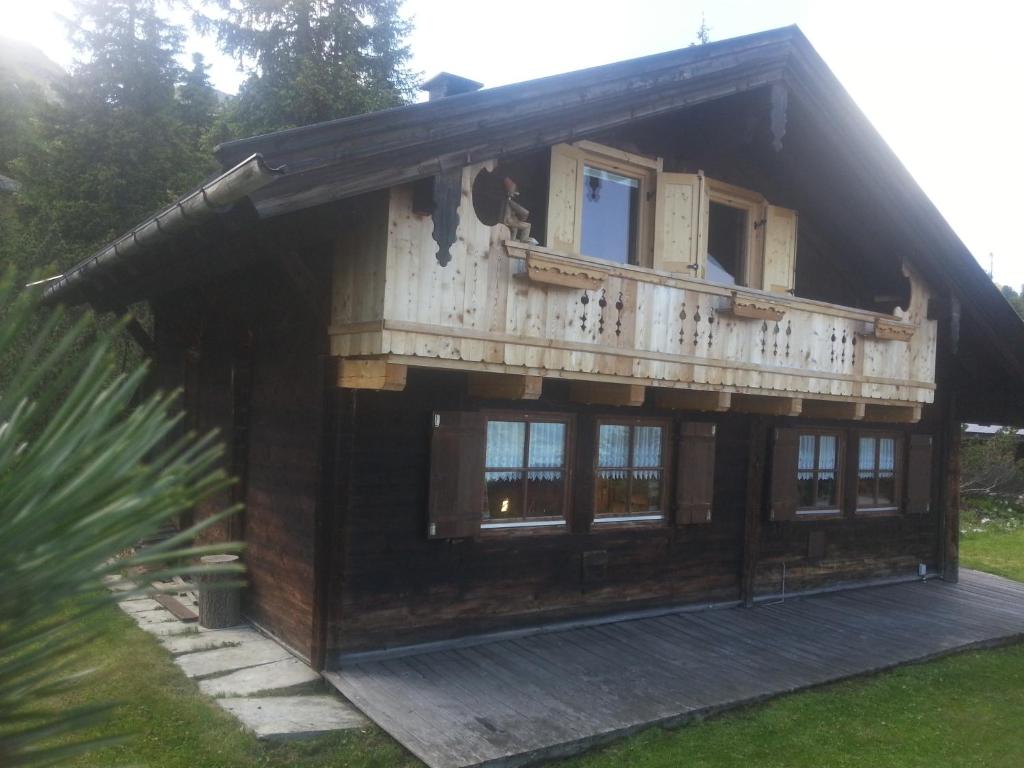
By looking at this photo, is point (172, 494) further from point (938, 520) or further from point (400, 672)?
point (938, 520)

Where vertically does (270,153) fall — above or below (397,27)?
below

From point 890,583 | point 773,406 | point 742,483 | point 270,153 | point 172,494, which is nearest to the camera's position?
point 172,494

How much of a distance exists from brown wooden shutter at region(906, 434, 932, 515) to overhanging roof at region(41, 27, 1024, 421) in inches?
65.8

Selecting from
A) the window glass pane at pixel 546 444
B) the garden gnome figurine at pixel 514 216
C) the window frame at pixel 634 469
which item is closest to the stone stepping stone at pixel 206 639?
the window glass pane at pixel 546 444

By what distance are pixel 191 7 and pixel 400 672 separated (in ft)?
71.9

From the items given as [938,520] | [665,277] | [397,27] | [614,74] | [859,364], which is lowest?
[938,520]

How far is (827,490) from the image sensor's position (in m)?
11.1

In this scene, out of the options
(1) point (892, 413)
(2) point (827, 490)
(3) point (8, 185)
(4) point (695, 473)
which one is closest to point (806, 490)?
(2) point (827, 490)

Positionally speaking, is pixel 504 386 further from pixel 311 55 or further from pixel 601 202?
pixel 311 55

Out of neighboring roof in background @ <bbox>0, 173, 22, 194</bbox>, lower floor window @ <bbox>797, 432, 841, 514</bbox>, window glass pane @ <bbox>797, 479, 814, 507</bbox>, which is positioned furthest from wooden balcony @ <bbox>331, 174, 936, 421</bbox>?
neighboring roof in background @ <bbox>0, 173, 22, 194</bbox>

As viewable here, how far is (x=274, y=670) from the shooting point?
682 cm

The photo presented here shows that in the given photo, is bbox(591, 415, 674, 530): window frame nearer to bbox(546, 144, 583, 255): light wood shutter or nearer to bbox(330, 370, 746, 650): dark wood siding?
bbox(330, 370, 746, 650): dark wood siding

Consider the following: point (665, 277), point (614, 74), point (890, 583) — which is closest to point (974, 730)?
point (665, 277)

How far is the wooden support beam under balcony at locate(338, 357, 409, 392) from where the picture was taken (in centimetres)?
609
